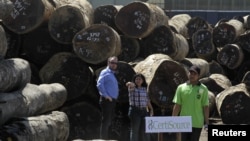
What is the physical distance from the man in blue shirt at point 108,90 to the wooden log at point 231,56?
25.3 ft

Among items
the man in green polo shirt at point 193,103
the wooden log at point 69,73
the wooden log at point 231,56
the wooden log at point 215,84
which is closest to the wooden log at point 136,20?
the wooden log at point 69,73

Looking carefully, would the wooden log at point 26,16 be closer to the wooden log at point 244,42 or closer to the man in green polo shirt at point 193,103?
the man in green polo shirt at point 193,103

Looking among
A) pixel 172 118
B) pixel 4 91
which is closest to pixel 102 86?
pixel 4 91

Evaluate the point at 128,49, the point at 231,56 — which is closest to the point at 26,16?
the point at 128,49

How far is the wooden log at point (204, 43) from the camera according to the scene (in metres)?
18.2

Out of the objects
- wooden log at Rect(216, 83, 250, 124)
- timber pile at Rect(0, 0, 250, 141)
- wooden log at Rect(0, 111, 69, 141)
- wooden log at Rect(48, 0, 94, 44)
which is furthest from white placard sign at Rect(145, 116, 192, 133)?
wooden log at Rect(216, 83, 250, 124)

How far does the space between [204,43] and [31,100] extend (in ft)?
33.7

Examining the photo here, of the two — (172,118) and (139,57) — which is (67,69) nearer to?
(139,57)

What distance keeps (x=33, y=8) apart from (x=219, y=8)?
95.1ft

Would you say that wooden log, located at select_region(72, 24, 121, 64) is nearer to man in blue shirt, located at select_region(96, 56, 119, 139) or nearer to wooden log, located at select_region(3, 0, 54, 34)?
wooden log, located at select_region(3, 0, 54, 34)

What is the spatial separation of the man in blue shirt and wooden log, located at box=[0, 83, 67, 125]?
2.89 feet

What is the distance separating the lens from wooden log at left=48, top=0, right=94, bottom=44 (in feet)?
37.1

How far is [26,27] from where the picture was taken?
11.3 m

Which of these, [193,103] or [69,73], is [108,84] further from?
[193,103]
